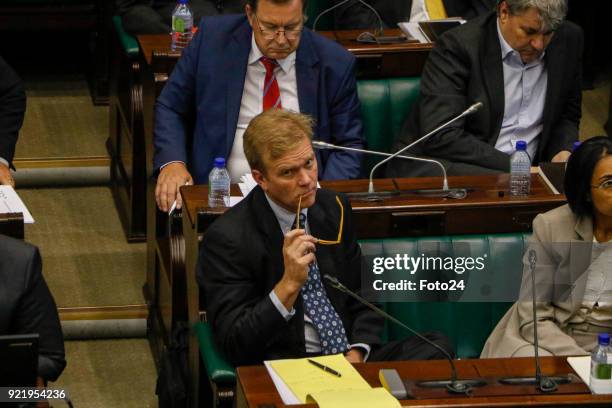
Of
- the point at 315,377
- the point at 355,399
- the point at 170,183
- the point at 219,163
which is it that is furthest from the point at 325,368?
the point at 170,183

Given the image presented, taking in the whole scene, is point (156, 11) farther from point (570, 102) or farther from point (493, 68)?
point (570, 102)

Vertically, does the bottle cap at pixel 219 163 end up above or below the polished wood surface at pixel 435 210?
above

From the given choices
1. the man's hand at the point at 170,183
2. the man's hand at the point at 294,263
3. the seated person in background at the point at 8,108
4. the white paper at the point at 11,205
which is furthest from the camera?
the seated person in background at the point at 8,108

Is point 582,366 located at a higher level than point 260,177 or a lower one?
lower

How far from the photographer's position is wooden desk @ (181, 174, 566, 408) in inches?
132

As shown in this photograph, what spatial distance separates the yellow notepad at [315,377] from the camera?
258cm

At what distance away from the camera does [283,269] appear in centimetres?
305

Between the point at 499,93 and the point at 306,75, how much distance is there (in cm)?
59

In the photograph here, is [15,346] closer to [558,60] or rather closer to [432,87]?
[432,87]

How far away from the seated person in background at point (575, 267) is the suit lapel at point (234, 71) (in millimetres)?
990

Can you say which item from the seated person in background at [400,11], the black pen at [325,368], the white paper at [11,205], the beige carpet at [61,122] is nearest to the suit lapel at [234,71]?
the white paper at [11,205]

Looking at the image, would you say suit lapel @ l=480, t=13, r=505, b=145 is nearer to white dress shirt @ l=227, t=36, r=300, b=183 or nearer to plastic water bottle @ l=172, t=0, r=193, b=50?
white dress shirt @ l=227, t=36, r=300, b=183

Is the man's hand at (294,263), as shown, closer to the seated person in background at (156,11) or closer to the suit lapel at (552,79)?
the suit lapel at (552,79)

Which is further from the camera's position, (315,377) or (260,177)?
(260,177)
